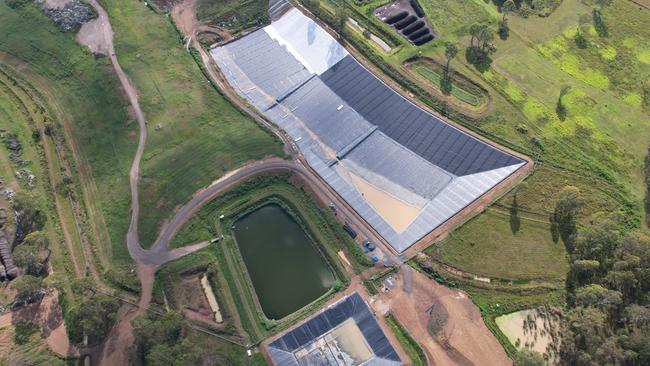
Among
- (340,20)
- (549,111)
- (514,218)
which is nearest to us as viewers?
(514,218)

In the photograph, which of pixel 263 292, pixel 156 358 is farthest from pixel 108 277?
pixel 263 292

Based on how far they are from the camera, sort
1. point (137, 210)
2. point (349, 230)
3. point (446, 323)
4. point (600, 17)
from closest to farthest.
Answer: point (446, 323) < point (349, 230) < point (137, 210) < point (600, 17)

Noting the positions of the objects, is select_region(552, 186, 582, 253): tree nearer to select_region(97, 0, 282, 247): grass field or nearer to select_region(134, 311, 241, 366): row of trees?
select_region(97, 0, 282, 247): grass field

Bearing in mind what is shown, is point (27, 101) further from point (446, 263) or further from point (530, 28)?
point (530, 28)

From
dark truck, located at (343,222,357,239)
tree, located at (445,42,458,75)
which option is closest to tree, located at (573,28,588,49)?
tree, located at (445,42,458,75)

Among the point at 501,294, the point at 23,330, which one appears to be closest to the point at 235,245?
the point at 23,330

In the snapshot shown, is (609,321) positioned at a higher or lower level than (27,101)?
lower

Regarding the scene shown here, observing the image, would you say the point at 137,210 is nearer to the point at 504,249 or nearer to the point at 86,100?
the point at 86,100
